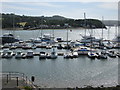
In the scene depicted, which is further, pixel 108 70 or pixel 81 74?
pixel 108 70

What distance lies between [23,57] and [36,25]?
24.8m

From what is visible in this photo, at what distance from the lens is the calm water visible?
6.91m

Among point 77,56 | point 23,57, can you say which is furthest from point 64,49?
point 23,57

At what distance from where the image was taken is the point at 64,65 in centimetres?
957

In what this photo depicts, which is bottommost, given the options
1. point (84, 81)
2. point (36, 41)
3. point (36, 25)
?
point (84, 81)

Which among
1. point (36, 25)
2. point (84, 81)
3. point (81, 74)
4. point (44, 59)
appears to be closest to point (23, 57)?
point (44, 59)

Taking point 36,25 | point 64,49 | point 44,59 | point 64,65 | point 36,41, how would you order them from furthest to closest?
point 36,25 → point 36,41 → point 64,49 → point 44,59 → point 64,65

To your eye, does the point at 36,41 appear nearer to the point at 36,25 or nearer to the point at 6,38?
the point at 6,38

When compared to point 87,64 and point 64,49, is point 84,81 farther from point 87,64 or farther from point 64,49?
point 64,49

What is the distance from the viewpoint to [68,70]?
28.3 feet

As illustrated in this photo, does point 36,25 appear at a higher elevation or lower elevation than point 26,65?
higher

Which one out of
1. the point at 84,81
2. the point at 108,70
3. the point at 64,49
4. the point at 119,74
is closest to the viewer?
the point at 84,81

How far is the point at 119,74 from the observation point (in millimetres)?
7836

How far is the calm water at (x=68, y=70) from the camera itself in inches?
272
